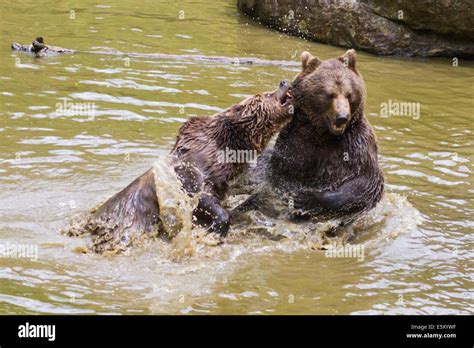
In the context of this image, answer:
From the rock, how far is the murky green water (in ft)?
1.19

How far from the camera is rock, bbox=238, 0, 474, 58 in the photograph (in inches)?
574

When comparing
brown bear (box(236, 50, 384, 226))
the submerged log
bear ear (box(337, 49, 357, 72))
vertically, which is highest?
bear ear (box(337, 49, 357, 72))

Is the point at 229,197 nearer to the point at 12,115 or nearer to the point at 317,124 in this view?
the point at 317,124

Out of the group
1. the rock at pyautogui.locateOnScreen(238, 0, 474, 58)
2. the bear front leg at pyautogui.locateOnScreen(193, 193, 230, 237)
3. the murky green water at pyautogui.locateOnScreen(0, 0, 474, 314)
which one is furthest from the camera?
the rock at pyautogui.locateOnScreen(238, 0, 474, 58)

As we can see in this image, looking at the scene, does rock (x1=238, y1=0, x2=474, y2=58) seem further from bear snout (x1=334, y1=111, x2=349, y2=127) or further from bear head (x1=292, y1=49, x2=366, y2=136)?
bear snout (x1=334, y1=111, x2=349, y2=127)

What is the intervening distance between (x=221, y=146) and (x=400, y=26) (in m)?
8.32

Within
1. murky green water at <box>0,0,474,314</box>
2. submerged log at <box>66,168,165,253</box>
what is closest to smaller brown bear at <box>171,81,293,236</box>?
submerged log at <box>66,168,165,253</box>

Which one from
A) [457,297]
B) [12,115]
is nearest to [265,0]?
[12,115]

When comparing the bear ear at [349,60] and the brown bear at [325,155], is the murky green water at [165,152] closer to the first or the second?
the brown bear at [325,155]

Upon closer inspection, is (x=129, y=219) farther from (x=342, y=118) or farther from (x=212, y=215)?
(x=342, y=118)

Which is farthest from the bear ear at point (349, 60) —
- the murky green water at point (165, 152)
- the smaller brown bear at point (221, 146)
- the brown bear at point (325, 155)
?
the murky green water at point (165, 152)

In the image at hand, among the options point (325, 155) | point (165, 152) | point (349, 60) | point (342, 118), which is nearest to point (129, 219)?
point (325, 155)

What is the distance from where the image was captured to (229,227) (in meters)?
7.70
